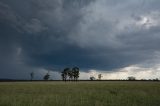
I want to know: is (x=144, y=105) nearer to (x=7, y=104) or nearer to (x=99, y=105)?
(x=99, y=105)

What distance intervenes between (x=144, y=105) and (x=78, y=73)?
566 ft

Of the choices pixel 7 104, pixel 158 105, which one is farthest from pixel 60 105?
pixel 158 105

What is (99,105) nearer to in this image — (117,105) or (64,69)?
(117,105)

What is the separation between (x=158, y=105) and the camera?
60.1ft

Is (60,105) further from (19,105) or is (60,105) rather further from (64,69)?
(64,69)

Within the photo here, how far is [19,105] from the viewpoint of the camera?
715 inches

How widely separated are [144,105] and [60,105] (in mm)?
7696

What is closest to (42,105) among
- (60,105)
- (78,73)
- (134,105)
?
(60,105)

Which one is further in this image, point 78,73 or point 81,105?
point 78,73

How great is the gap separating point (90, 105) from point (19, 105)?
21.2 feet

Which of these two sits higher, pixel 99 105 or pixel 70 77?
pixel 70 77

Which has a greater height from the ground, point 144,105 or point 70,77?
point 70,77

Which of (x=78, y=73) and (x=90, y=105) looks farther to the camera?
(x=78, y=73)

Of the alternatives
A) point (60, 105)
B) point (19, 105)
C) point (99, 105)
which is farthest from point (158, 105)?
point (19, 105)
